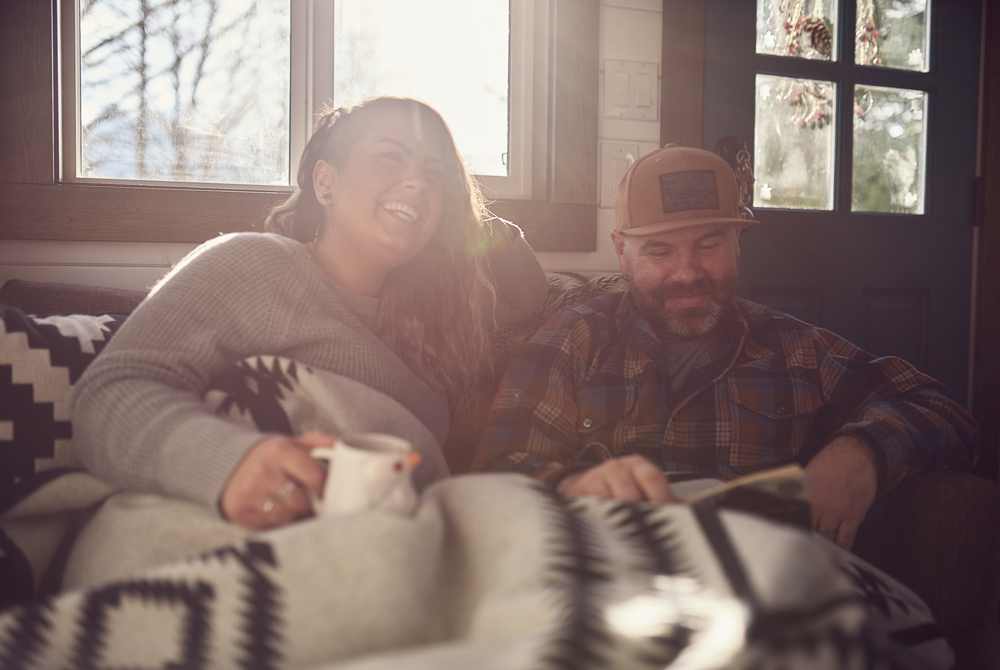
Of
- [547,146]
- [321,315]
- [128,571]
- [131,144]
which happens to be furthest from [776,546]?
[131,144]

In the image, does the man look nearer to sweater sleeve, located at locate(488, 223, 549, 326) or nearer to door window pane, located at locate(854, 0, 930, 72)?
sweater sleeve, located at locate(488, 223, 549, 326)

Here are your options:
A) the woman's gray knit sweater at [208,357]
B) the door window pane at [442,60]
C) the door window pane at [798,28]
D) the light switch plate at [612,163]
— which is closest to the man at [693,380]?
the woman's gray knit sweater at [208,357]

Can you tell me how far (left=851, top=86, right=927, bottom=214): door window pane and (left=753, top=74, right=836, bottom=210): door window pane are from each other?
0.12 metres

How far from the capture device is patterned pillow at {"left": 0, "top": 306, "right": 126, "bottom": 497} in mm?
996

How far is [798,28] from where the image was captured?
2338mm

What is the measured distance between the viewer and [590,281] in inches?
67.5

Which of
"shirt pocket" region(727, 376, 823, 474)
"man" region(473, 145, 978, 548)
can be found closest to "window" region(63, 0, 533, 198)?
"man" region(473, 145, 978, 548)

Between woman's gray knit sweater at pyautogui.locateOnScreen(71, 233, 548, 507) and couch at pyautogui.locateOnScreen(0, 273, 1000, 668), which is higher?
woman's gray knit sweater at pyautogui.locateOnScreen(71, 233, 548, 507)

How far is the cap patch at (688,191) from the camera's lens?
4.73 ft

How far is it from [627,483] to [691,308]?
2.17 ft

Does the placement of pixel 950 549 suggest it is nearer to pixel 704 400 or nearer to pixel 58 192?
pixel 704 400

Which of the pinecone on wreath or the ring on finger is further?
the pinecone on wreath

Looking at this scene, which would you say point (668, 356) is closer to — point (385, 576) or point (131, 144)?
point (385, 576)

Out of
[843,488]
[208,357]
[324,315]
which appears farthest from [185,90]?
[843,488]
